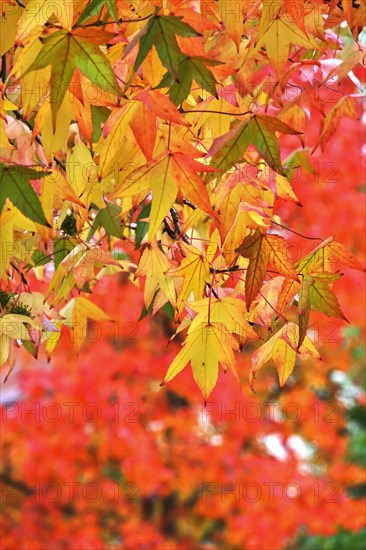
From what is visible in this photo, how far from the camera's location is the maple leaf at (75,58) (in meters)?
1.10

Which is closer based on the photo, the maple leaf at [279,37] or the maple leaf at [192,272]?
the maple leaf at [279,37]


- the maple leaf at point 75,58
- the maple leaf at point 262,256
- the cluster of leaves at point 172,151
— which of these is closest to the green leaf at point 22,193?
the cluster of leaves at point 172,151

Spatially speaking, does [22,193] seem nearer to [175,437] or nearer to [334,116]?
[334,116]

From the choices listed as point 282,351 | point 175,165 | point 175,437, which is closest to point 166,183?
point 175,165

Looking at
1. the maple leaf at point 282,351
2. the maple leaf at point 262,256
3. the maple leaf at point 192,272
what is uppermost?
the maple leaf at point 262,256

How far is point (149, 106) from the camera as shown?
3.86 ft

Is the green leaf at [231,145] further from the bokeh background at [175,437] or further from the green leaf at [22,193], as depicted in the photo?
the bokeh background at [175,437]

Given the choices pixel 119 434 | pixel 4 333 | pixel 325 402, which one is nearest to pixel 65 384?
pixel 119 434

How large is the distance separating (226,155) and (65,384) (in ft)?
15.7

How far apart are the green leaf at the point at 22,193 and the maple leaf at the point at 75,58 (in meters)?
0.10

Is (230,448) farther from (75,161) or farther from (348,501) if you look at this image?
(75,161)

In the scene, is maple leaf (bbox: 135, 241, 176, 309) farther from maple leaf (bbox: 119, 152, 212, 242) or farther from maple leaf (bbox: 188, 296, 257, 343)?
maple leaf (bbox: 119, 152, 212, 242)

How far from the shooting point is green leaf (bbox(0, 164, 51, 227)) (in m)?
1.17

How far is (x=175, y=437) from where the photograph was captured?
6.68 m
